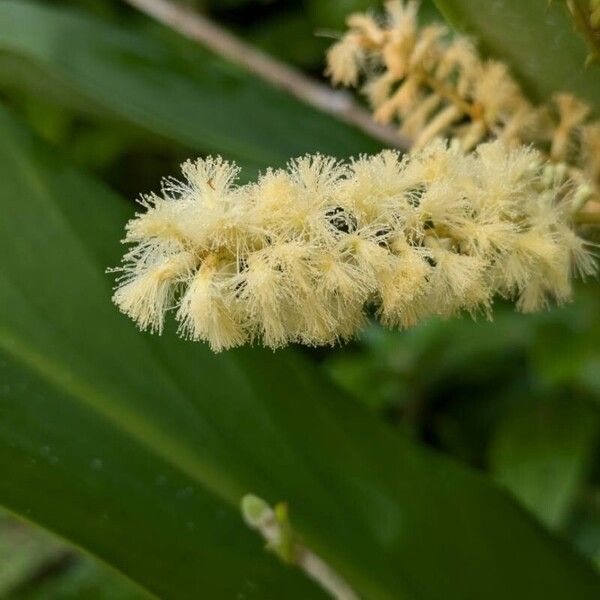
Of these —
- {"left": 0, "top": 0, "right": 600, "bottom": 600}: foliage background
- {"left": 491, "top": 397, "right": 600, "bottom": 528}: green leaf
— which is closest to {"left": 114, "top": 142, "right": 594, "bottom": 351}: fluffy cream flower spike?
{"left": 0, "top": 0, "right": 600, "bottom": 600}: foliage background

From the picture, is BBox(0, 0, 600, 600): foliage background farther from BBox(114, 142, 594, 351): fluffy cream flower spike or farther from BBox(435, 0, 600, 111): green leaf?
BBox(114, 142, 594, 351): fluffy cream flower spike

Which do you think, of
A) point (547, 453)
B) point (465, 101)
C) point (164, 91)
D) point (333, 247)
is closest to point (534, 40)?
point (465, 101)

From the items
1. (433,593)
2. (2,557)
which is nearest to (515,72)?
(433,593)

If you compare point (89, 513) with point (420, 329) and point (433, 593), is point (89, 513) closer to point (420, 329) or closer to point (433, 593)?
point (433, 593)

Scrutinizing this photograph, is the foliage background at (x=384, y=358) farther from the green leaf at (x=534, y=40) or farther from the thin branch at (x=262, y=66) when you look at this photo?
the green leaf at (x=534, y=40)

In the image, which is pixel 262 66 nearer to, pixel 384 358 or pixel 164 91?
pixel 164 91
